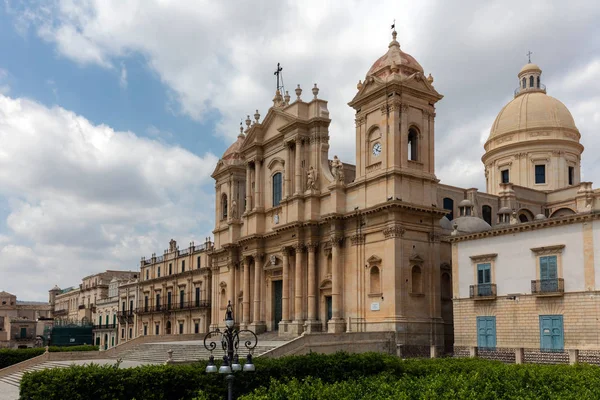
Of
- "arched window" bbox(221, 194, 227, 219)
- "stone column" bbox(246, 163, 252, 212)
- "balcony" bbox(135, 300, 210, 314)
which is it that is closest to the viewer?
"stone column" bbox(246, 163, 252, 212)

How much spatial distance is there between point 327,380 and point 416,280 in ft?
49.4

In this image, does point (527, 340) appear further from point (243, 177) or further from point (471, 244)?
point (243, 177)

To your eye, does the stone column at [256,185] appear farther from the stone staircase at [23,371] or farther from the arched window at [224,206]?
the stone staircase at [23,371]

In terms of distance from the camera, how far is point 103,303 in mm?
81750

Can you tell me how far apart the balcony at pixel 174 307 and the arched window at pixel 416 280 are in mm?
28226

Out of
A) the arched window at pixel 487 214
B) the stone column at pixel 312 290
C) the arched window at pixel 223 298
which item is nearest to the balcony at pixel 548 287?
the stone column at pixel 312 290

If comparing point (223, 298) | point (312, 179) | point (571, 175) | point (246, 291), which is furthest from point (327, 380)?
point (571, 175)

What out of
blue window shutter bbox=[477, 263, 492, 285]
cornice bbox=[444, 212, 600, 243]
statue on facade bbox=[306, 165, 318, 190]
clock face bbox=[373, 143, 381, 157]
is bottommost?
blue window shutter bbox=[477, 263, 492, 285]

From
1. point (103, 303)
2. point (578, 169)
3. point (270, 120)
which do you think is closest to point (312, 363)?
point (270, 120)

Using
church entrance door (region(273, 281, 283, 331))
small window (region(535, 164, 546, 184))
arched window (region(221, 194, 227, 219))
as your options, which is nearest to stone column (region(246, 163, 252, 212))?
church entrance door (region(273, 281, 283, 331))

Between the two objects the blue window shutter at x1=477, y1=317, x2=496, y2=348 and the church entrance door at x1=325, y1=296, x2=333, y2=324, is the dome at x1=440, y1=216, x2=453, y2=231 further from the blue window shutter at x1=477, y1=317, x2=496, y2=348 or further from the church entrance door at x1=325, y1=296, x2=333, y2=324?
the blue window shutter at x1=477, y1=317, x2=496, y2=348

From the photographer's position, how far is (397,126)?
36.2 metres

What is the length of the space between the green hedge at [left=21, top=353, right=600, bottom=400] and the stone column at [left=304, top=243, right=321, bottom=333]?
51.4 ft

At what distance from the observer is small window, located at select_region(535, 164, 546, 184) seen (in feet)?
176
